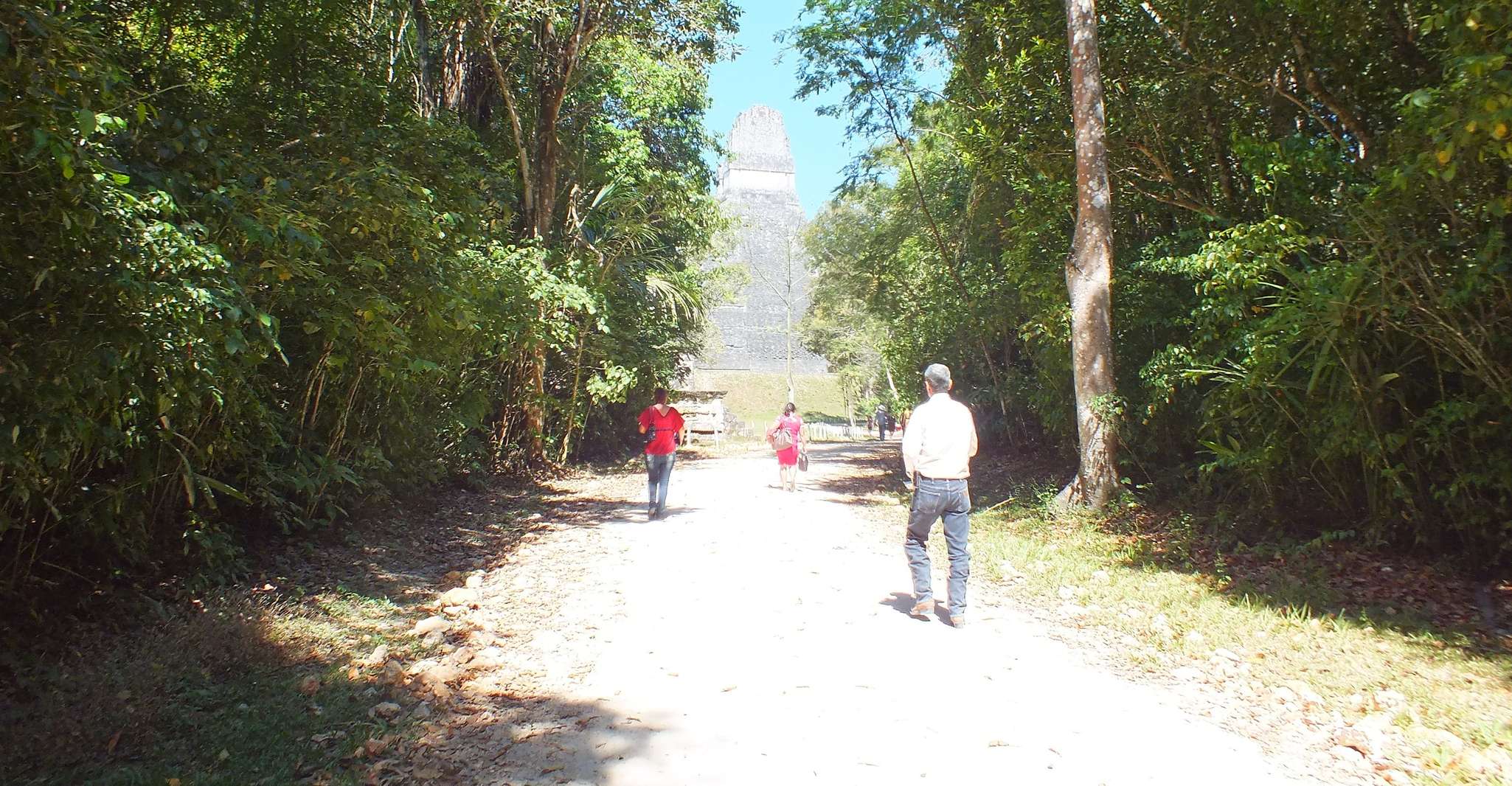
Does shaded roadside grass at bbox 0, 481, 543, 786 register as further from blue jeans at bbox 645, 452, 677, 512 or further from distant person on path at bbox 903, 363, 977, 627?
blue jeans at bbox 645, 452, 677, 512

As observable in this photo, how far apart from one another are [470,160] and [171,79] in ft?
22.5

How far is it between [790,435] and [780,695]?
10.0m

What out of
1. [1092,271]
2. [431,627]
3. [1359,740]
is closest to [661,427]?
[431,627]

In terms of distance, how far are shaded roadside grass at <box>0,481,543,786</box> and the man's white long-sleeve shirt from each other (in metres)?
3.39

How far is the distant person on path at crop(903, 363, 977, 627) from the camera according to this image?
6137 mm

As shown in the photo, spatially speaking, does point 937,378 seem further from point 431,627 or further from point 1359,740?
point 431,627

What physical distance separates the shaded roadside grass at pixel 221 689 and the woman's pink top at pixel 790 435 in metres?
8.13

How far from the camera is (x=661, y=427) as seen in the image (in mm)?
11117

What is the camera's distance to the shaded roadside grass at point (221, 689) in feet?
12.5

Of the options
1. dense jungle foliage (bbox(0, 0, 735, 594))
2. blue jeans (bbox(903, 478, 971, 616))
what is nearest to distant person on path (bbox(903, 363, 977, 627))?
blue jeans (bbox(903, 478, 971, 616))

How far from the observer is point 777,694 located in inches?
185

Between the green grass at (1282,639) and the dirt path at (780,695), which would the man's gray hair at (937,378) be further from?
the green grass at (1282,639)

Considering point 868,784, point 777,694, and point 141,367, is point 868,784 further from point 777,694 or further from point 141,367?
point 141,367

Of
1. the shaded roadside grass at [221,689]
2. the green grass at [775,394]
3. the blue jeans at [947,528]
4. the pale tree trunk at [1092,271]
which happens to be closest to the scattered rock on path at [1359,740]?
the blue jeans at [947,528]
